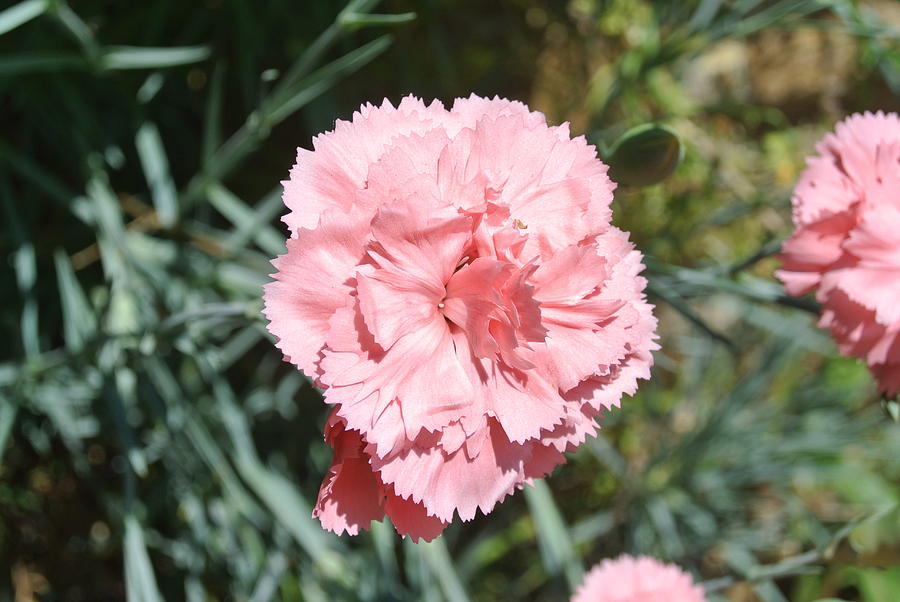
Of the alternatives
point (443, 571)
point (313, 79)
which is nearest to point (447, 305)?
point (313, 79)

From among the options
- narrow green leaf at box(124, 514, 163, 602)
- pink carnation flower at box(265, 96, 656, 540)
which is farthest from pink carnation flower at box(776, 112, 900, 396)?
narrow green leaf at box(124, 514, 163, 602)

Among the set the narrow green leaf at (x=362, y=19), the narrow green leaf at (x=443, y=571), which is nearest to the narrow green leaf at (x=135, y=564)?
the narrow green leaf at (x=443, y=571)

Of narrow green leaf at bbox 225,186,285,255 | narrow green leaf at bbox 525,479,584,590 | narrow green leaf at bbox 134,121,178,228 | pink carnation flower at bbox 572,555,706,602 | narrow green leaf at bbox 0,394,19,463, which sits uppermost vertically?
narrow green leaf at bbox 134,121,178,228

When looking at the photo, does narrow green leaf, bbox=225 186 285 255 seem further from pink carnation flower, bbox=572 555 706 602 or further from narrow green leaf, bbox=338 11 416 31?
pink carnation flower, bbox=572 555 706 602

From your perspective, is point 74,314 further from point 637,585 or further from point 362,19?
point 637,585

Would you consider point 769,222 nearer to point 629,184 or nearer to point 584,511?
point 584,511

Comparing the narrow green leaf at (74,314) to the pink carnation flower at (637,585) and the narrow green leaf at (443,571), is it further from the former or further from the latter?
the pink carnation flower at (637,585)
